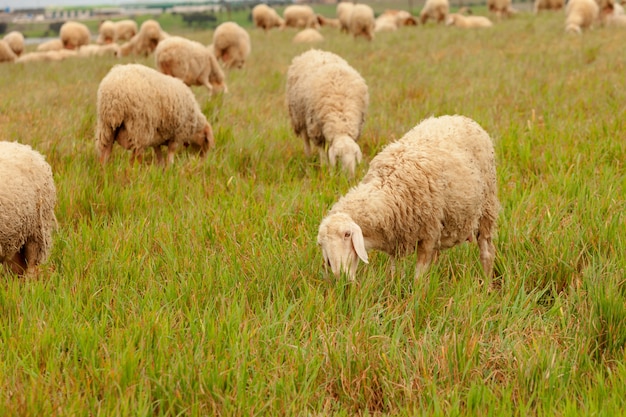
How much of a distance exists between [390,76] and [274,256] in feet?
23.6

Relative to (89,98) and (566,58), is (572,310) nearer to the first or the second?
(89,98)

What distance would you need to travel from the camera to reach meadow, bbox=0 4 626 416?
215 centimetres

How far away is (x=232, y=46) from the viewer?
12.6m

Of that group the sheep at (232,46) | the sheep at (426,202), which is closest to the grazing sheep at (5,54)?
the sheep at (232,46)

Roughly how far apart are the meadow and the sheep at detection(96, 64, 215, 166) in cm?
20

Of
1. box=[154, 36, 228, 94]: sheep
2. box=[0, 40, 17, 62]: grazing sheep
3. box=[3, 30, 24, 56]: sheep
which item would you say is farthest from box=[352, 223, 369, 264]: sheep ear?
box=[3, 30, 24, 56]: sheep

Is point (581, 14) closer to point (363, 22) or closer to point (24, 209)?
point (363, 22)

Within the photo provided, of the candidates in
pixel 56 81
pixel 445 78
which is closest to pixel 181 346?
pixel 445 78

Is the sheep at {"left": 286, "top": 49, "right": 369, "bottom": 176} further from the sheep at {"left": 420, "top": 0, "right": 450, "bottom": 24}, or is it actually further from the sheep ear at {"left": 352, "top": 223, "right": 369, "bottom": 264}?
the sheep at {"left": 420, "top": 0, "right": 450, "bottom": 24}

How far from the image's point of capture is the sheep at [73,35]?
22.3 metres

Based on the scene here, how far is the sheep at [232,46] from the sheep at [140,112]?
6854mm

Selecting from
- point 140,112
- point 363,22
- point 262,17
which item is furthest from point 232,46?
point 262,17

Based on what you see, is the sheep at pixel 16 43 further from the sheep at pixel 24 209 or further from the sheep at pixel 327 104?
the sheep at pixel 24 209

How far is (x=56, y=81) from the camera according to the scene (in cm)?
1038
